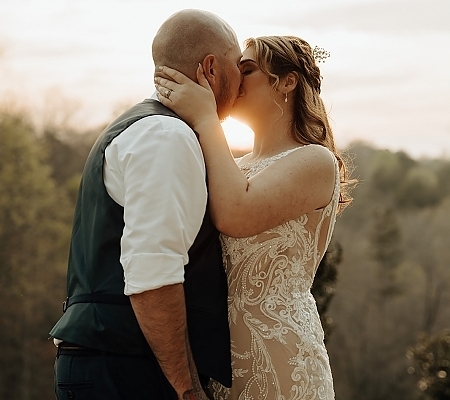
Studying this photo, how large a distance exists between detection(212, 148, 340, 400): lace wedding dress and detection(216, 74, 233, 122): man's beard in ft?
0.89

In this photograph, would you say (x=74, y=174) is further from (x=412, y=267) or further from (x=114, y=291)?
(x=114, y=291)

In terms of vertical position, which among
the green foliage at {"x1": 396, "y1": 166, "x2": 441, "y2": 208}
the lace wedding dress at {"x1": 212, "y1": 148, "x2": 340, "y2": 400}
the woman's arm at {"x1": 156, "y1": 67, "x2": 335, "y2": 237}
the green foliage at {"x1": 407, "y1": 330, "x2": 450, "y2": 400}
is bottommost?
the green foliage at {"x1": 396, "y1": 166, "x2": 441, "y2": 208}

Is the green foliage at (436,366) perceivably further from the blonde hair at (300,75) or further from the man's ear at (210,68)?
the man's ear at (210,68)

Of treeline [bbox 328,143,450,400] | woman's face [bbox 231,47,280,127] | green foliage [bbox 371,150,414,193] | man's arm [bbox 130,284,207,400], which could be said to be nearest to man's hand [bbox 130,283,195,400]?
man's arm [bbox 130,284,207,400]

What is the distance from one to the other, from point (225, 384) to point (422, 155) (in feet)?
81.1

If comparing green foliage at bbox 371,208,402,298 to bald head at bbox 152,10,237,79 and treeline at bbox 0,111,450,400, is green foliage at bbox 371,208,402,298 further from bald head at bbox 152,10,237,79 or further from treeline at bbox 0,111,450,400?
bald head at bbox 152,10,237,79

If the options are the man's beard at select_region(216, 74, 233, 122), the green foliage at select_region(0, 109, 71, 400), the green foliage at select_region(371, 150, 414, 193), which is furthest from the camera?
the green foliage at select_region(371, 150, 414, 193)

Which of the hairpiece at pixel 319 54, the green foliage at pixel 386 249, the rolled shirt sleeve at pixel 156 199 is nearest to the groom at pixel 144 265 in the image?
the rolled shirt sleeve at pixel 156 199

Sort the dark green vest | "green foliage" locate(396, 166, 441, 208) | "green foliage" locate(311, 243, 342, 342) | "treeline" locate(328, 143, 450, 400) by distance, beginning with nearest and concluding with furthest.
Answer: the dark green vest → "green foliage" locate(311, 243, 342, 342) → "treeline" locate(328, 143, 450, 400) → "green foliage" locate(396, 166, 441, 208)

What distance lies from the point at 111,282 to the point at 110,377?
256mm

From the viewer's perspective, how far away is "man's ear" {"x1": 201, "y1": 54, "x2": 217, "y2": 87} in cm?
226

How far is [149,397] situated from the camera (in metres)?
2.08

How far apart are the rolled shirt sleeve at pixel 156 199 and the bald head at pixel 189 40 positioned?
Result: 0.97 ft

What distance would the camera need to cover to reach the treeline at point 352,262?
19.9 metres
